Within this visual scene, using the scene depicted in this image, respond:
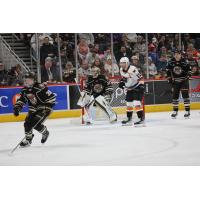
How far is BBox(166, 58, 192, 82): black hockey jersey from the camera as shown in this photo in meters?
5.85

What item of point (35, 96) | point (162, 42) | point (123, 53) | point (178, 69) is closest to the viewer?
point (35, 96)

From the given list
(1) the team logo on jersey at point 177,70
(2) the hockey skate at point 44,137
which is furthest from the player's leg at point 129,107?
(2) the hockey skate at point 44,137

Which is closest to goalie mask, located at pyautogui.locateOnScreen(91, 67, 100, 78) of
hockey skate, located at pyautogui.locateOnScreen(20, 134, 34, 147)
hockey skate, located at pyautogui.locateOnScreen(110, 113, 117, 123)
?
hockey skate, located at pyautogui.locateOnScreen(110, 113, 117, 123)

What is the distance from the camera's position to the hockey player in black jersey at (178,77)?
580 cm

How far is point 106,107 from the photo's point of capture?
5.61 m

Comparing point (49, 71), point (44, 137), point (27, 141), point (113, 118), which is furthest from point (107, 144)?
point (49, 71)

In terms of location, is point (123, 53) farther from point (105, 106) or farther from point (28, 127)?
point (28, 127)

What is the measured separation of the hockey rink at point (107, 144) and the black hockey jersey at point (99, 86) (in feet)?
1.39

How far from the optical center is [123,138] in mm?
4742

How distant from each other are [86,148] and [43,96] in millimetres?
564

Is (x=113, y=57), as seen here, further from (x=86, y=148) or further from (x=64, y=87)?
(x=86, y=148)

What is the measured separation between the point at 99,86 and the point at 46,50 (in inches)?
28.8

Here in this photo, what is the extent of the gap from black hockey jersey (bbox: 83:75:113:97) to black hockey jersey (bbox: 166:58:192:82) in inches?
28.2

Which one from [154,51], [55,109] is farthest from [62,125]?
[154,51]
